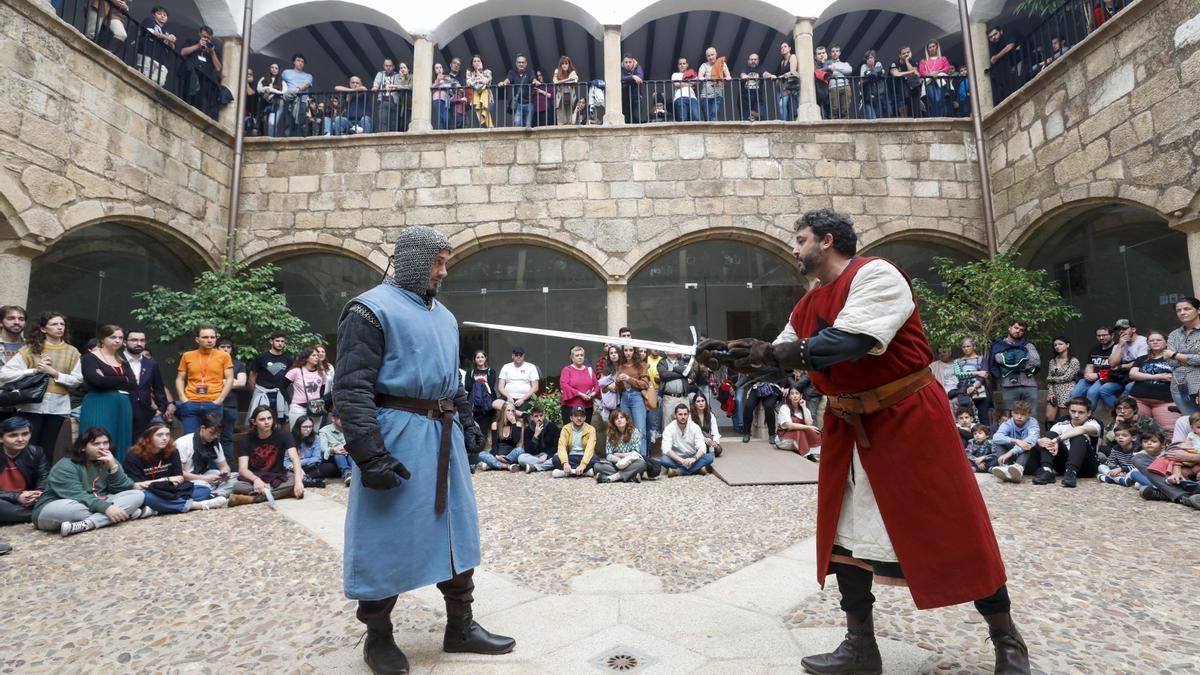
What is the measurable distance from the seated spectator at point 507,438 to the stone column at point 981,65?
717 cm

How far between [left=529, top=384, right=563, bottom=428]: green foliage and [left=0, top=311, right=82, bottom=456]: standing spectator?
3.91 metres

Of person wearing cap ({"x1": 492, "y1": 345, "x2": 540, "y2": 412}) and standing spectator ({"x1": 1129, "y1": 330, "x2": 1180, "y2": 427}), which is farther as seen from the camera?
person wearing cap ({"x1": 492, "y1": 345, "x2": 540, "y2": 412})

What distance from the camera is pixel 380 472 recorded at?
6.23 feet

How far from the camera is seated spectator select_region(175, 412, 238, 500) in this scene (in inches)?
202

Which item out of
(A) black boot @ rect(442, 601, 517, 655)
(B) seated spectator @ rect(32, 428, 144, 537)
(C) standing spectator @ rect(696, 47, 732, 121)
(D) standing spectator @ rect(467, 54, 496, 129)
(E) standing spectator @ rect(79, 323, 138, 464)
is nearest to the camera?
(A) black boot @ rect(442, 601, 517, 655)

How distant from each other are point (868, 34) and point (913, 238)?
475 cm

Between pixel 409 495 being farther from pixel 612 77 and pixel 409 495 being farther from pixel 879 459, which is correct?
pixel 612 77

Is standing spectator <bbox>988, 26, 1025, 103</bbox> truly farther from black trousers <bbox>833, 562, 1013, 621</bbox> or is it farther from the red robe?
black trousers <bbox>833, 562, 1013, 621</bbox>

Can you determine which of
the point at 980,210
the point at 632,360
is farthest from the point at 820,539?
the point at 980,210

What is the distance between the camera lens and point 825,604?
2564mm

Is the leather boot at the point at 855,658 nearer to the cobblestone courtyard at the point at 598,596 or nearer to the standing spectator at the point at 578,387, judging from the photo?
the cobblestone courtyard at the point at 598,596

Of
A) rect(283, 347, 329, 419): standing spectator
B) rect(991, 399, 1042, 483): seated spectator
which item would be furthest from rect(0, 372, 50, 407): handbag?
rect(991, 399, 1042, 483): seated spectator

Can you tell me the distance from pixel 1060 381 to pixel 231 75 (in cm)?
1067

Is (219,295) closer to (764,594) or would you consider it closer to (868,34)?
(764,594)
